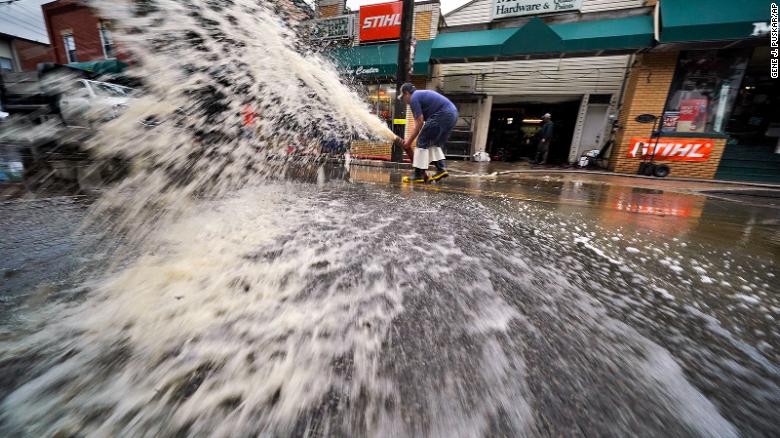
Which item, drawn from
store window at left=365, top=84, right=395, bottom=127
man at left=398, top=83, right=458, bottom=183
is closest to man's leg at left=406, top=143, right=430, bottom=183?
man at left=398, top=83, right=458, bottom=183

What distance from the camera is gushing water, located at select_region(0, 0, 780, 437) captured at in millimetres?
761

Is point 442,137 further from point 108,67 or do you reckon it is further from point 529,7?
point 529,7

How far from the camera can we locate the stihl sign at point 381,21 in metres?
9.79

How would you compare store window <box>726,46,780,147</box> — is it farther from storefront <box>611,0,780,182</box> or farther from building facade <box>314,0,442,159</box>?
building facade <box>314,0,442,159</box>

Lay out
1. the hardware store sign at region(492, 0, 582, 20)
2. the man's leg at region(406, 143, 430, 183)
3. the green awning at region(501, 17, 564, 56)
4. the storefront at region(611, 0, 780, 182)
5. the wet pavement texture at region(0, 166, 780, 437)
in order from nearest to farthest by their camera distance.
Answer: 1. the wet pavement texture at region(0, 166, 780, 437)
2. the man's leg at region(406, 143, 430, 183)
3. the storefront at region(611, 0, 780, 182)
4. the green awning at region(501, 17, 564, 56)
5. the hardware store sign at region(492, 0, 582, 20)

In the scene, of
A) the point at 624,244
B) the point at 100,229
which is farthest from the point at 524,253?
the point at 100,229

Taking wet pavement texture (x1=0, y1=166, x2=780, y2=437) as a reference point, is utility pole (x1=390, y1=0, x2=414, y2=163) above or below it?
above

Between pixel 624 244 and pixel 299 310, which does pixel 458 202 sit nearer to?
pixel 624 244

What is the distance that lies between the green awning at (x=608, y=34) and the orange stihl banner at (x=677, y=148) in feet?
7.79

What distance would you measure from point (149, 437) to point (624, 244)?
2.78 meters

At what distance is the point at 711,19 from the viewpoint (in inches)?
249

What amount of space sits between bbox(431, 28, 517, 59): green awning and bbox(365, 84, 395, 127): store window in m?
2.24

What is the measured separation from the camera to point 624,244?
2.23m

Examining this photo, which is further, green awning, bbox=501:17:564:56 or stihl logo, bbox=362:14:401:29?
stihl logo, bbox=362:14:401:29
